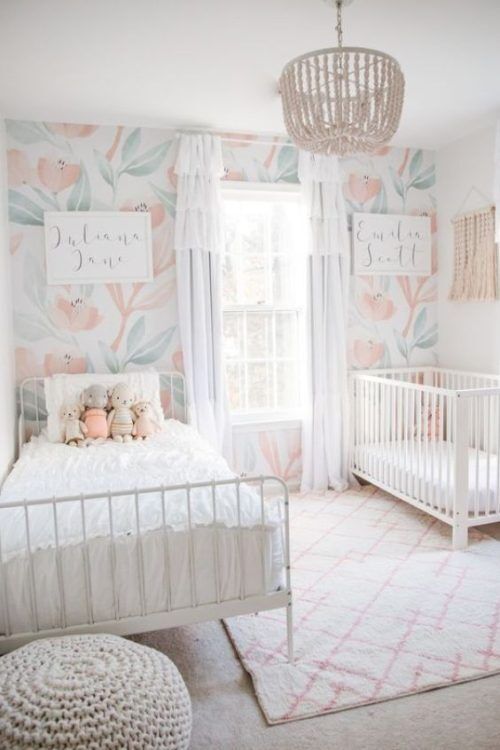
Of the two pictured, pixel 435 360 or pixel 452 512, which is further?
pixel 435 360

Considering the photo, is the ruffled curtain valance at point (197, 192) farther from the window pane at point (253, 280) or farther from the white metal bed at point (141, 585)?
the white metal bed at point (141, 585)

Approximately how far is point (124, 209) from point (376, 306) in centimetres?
180

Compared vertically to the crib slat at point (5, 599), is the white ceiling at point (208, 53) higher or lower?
higher

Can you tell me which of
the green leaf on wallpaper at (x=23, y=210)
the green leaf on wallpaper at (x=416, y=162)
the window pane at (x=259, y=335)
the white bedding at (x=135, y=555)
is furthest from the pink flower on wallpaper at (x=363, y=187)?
the white bedding at (x=135, y=555)

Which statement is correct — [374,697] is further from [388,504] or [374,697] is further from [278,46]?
[278,46]

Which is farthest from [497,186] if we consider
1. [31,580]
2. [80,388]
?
[31,580]

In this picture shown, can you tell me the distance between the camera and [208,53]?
8.37 ft

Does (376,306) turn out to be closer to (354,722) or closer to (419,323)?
(419,323)

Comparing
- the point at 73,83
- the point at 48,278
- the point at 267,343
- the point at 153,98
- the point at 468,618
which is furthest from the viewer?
the point at 267,343

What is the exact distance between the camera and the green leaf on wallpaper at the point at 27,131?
327 centimetres

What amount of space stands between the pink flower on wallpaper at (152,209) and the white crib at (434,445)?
1.60 metres

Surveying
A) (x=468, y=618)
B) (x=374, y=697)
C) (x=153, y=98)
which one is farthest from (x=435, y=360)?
(x=374, y=697)

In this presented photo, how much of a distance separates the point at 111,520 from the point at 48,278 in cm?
202

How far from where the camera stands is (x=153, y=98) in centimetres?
305
